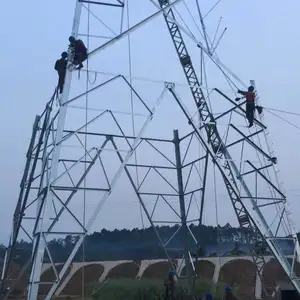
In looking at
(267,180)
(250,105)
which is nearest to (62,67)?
(250,105)

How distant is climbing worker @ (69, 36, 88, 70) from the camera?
15.2 meters

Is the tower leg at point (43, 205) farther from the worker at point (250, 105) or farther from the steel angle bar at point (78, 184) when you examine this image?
the worker at point (250, 105)

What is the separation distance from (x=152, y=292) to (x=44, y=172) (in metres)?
9.29

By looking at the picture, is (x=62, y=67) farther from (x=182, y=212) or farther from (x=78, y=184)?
(x=182, y=212)

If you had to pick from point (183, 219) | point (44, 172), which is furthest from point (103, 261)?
point (44, 172)

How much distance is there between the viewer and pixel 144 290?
73.6 feet

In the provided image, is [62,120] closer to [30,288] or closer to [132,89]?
[132,89]

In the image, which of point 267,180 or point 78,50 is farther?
point 267,180

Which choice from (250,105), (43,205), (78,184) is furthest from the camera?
(250,105)

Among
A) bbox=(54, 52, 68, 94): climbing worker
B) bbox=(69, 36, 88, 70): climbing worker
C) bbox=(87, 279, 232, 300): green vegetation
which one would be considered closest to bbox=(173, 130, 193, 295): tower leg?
bbox=(87, 279, 232, 300): green vegetation

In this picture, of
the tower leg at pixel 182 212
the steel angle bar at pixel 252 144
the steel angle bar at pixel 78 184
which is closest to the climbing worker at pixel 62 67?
the steel angle bar at pixel 78 184

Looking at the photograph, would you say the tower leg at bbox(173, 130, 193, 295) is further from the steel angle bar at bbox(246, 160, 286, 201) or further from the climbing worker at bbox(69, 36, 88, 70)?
the climbing worker at bbox(69, 36, 88, 70)

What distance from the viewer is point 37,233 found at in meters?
13.5

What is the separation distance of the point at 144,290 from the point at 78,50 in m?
12.4
